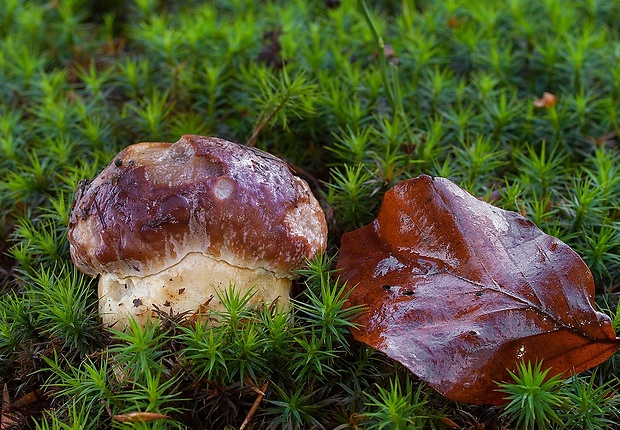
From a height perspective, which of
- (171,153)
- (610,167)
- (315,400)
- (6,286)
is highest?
(171,153)

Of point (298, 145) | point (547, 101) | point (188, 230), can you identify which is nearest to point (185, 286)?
point (188, 230)

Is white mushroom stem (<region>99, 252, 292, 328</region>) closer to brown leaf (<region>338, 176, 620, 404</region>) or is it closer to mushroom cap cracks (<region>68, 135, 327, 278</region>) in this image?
mushroom cap cracks (<region>68, 135, 327, 278</region>)

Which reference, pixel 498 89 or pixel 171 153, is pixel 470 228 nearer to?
pixel 171 153

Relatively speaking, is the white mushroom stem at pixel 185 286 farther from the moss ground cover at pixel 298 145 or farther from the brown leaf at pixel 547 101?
the brown leaf at pixel 547 101

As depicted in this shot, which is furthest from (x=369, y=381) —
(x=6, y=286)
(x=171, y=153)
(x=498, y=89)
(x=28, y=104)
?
(x=28, y=104)

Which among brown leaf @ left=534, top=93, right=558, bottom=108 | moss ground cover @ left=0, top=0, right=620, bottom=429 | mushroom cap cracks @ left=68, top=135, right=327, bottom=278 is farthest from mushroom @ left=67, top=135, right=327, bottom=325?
brown leaf @ left=534, top=93, right=558, bottom=108

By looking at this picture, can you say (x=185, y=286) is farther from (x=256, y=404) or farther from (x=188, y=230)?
(x=256, y=404)
